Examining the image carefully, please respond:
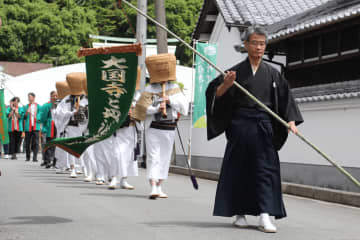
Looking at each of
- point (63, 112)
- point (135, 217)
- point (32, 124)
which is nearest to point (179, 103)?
point (135, 217)

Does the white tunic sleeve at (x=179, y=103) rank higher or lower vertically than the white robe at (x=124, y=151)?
higher

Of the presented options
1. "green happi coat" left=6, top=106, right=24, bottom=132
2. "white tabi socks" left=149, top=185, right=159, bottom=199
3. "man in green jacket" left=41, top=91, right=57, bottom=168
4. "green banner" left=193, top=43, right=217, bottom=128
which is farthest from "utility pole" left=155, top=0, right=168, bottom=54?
"white tabi socks" left=149, top=185, right=159, bottom=199

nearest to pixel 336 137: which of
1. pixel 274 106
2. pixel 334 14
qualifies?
pixel 334 14

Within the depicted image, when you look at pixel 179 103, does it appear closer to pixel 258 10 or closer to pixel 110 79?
pixel 110 79

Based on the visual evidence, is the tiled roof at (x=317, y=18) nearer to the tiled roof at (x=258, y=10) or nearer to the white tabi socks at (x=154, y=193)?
the tiled roof at (x=258, y=10)

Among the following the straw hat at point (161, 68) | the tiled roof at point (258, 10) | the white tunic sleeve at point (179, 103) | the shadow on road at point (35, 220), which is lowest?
the shadow on road at point (35, 220)

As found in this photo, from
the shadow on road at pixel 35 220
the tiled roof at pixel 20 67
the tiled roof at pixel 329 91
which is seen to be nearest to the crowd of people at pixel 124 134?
the shadow on road at pixel 35 220

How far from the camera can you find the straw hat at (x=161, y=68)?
10227mm

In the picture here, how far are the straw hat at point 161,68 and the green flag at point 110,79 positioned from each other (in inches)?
53.1

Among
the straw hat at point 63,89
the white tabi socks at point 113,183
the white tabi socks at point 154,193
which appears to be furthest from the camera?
the straw hat at point 63,89

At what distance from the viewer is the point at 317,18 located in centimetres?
1551

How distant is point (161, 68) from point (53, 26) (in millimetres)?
36034

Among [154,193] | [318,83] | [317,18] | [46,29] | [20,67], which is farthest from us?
[20,67]

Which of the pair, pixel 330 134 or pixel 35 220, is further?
pixel 330 134
